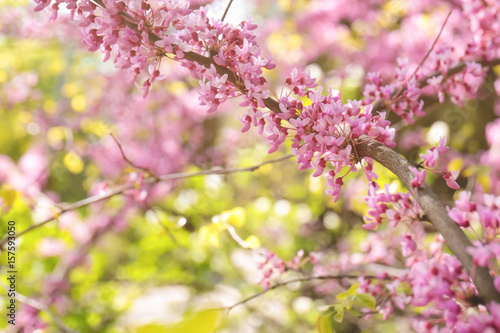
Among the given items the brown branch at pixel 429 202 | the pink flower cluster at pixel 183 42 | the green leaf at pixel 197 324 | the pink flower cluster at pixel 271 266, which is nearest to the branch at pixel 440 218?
the brown branch at pixel 429 202

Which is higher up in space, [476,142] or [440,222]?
[440,222]

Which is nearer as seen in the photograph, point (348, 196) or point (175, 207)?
point (348, 196)

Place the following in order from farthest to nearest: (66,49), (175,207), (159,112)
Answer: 1. (66,49)
2. (159,112)
3. (175,207)

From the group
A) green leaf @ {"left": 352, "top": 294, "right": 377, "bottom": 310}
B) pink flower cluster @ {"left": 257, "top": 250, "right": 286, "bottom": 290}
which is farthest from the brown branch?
pink flower cluster @ {"left": 257, "top": 250, "right": 286, "bottom": 290}

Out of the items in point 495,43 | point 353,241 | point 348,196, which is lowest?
point 353,241

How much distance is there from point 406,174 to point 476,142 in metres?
3.51

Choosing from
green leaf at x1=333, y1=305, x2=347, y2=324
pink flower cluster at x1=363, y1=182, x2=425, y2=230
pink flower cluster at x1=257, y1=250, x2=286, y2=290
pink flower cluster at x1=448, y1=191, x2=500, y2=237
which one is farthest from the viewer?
pink flower cluster at x1=257, y1=250, x2=286, y2=290

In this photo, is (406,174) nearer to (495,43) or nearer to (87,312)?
(495,43)

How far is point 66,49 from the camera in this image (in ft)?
17.6

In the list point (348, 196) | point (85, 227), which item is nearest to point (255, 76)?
point (348, 196)

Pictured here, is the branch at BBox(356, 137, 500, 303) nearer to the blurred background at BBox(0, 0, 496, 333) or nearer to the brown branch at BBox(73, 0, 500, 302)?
the brown branch at BBox(73, 0, 500, 302)

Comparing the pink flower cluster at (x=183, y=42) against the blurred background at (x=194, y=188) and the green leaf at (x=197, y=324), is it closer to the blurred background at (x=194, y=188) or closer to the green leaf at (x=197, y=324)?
the green leaf at (x=197, y=324)

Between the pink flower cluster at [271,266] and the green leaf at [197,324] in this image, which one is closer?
the green leaf at [197,324]

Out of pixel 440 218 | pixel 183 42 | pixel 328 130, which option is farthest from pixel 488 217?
pixel 183 42
